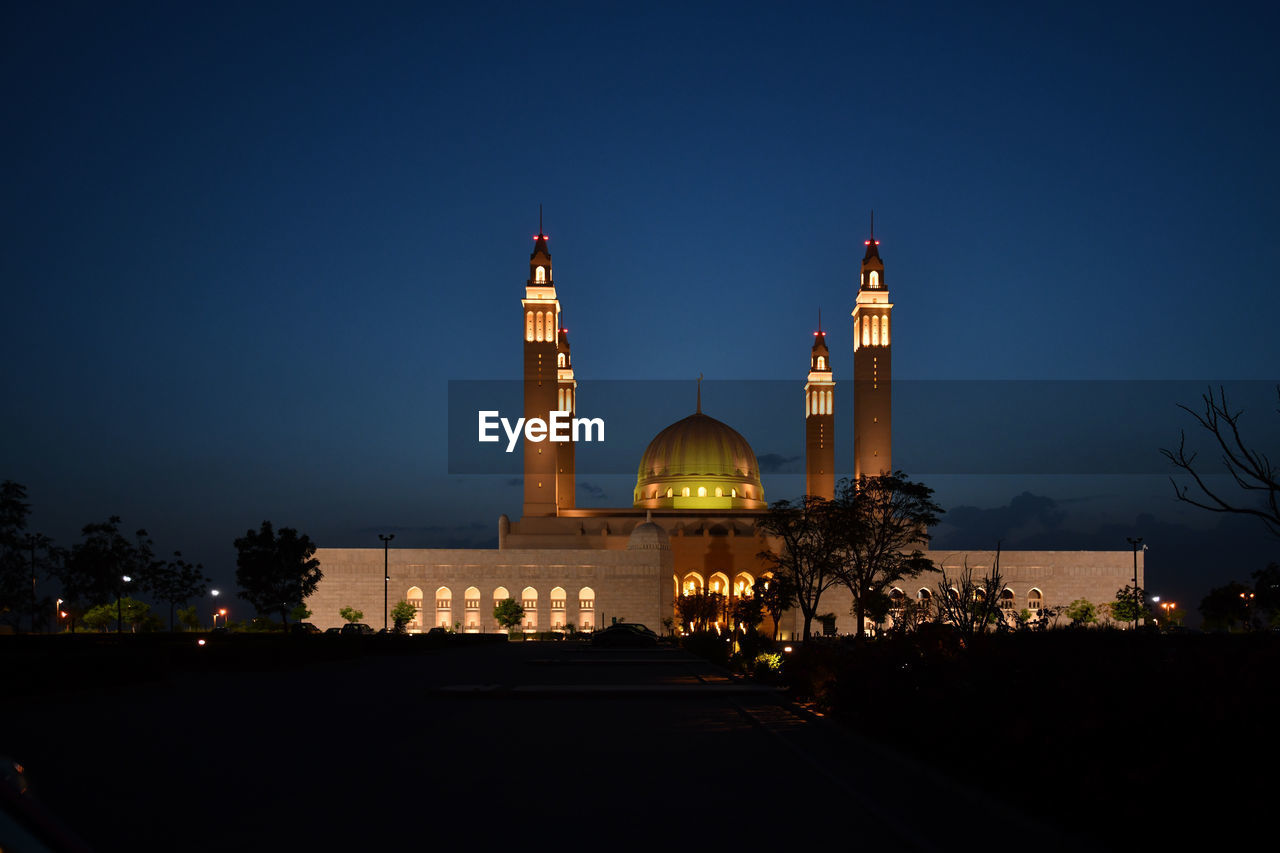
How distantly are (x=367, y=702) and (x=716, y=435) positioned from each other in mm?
63230

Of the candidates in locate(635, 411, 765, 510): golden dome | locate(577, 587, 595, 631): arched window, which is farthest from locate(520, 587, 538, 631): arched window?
locate(635, 411, 765, 510): golden dome

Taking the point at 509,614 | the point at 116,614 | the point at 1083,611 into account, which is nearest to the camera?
the point at 116,614

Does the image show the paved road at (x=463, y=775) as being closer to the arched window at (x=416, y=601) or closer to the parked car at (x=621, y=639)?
the parked car at (x=621, y=639)

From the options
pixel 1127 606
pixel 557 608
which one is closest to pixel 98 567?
pixel 557 608

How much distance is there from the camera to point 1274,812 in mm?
4613

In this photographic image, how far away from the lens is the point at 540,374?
2554 inches

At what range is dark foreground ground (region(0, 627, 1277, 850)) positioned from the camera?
607 centimetres

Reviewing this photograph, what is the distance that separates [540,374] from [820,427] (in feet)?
66.3

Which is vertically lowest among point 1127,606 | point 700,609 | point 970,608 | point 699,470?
point 1127,606

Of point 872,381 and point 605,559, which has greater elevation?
point 872,381

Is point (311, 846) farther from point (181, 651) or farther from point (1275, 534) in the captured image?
point (181, 651)

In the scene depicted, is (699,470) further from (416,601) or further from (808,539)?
(808,539)

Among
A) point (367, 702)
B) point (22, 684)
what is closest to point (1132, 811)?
point (367, 702)

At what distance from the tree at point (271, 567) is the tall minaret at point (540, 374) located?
18923mm
